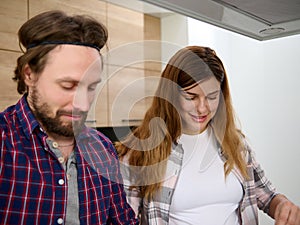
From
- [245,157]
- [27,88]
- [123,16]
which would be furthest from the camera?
[123,16]

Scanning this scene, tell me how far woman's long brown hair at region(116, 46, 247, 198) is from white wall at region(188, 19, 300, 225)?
58 cm

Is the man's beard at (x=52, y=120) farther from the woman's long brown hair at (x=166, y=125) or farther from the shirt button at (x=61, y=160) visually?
the woman's long brown hair at (x=166, y=125)

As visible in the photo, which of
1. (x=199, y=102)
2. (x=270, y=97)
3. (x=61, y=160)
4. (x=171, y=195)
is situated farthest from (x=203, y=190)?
(x=270, y=97)

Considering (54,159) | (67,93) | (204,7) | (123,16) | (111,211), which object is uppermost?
(123,16)

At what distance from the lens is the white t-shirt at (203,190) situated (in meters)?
0.71

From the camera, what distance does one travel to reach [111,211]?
0.61 m

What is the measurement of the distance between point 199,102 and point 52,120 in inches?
12.0

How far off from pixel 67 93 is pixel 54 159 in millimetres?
105

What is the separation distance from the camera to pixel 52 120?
20.7 inches

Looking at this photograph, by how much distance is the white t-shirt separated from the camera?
71 cm

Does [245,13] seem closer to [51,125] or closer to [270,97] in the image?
[51,125]

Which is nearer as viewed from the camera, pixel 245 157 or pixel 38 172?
pixel 38 172

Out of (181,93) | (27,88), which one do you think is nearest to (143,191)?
(181,93)

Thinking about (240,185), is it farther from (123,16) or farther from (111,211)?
(123,16)
